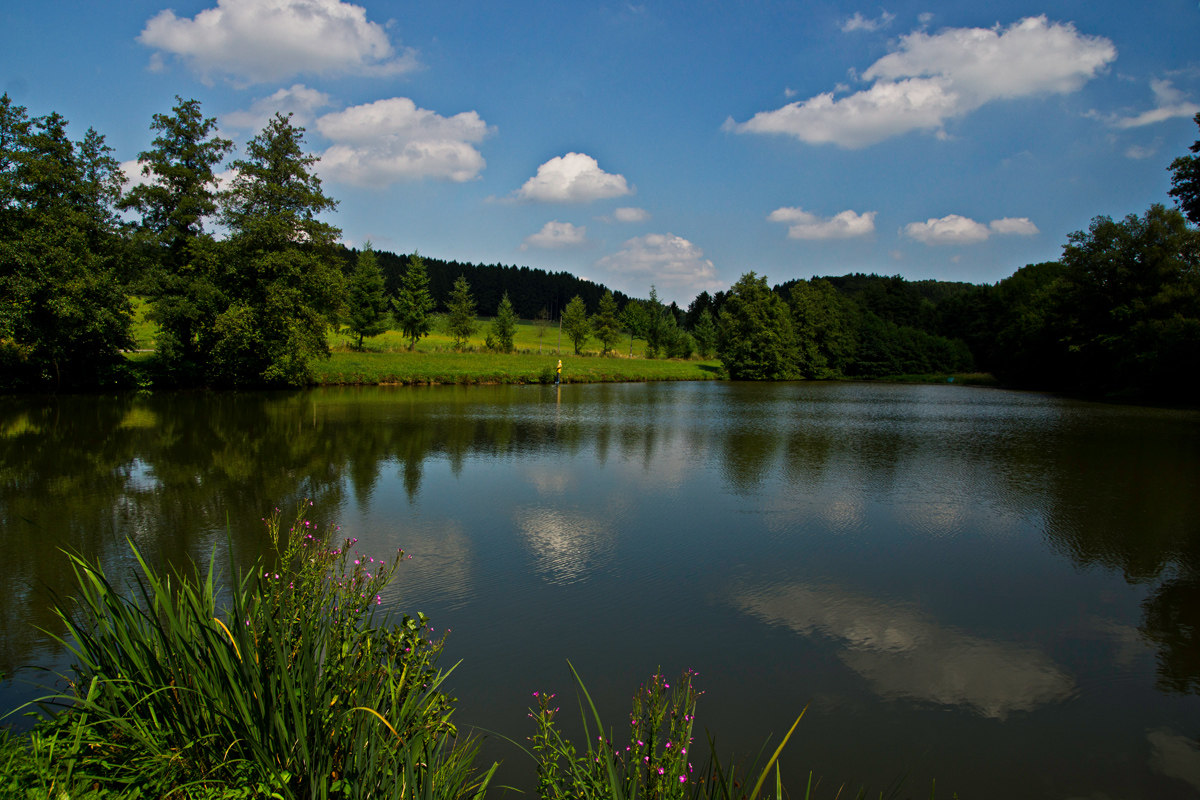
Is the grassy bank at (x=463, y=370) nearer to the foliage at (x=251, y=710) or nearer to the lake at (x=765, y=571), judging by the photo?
the lake at (x=765, y=571)

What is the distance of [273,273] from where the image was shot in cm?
2683

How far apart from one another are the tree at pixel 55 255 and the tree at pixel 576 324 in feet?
126

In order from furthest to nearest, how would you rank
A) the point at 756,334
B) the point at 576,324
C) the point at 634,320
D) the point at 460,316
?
1. the point at 634,320
2. the point at 576,324
3. the point at 756,334
4. the point at 460,316

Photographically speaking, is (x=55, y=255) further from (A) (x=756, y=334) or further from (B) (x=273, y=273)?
(A) (x=756, y=334)

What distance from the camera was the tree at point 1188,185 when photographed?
3088cm

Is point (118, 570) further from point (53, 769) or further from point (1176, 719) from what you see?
point (1176, 719)

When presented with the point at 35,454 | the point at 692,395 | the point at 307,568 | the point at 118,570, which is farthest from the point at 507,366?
the point at 307,568

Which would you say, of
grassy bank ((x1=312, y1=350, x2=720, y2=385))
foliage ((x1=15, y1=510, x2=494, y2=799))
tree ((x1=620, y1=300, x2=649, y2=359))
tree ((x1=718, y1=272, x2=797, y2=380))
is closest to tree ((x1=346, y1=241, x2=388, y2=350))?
grassy bank ((x1=312, y1=350, x2=720, y2=385))

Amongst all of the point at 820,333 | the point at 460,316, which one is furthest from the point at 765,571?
the point at 820,333

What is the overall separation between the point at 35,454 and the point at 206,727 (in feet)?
40.0

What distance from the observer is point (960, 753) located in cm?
358

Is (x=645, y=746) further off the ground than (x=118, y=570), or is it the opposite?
(x=645, y=746)

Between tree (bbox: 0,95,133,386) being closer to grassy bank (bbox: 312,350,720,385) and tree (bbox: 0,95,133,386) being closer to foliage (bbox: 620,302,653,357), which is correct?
grassy bank (bbox: 312,350,720,385)

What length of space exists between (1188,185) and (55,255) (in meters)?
47.9
